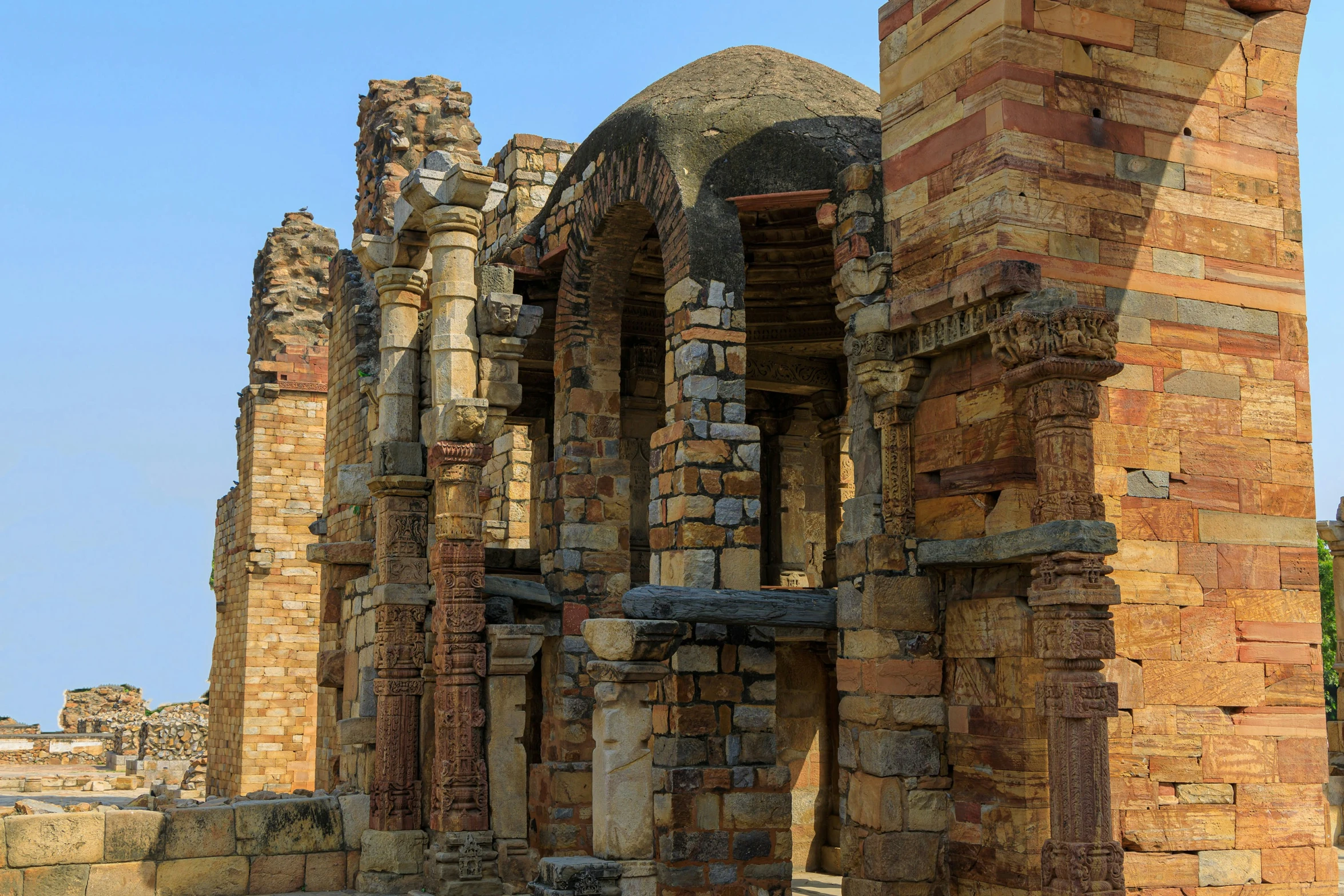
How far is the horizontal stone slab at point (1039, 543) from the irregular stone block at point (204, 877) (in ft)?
18.6

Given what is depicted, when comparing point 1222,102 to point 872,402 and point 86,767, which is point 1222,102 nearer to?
point 872,402

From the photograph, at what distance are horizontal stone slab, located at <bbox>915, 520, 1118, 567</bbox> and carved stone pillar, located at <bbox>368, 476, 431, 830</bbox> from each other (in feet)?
16.4

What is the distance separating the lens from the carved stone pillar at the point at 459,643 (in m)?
10.2

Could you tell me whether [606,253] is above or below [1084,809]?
above

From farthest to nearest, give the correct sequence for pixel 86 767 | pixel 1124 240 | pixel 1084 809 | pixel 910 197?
pixel 86 767
pixel 910 197
pixel 1124 240
pixel 1084 809

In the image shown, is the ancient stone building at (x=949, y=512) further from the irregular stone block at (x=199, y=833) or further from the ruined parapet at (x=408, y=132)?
the ruined parapet at (x=408, y=132)

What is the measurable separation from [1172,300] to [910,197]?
1655mm

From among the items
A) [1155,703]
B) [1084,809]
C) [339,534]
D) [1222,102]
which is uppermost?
[1222,102]

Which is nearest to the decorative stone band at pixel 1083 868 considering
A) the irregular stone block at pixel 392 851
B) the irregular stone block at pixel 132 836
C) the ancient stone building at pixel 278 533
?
the irregular stone block at pixel 392 851

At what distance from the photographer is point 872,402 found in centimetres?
836

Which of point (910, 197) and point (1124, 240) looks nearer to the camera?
point (1124, 240)

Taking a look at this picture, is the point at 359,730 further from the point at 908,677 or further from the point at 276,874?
the point at 908,677

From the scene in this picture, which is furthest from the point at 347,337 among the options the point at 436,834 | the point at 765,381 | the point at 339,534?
the point at 436,834

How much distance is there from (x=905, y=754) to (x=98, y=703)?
3052cm
